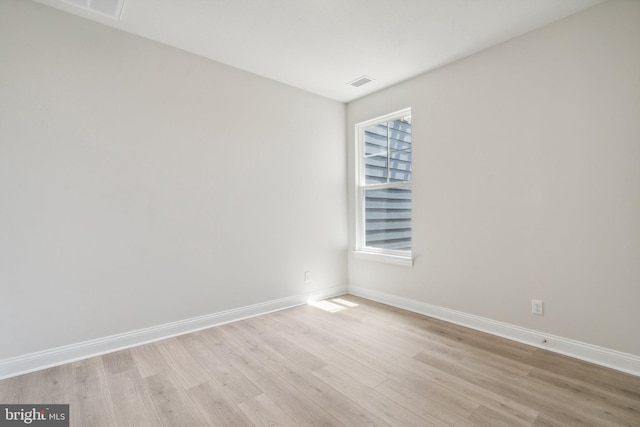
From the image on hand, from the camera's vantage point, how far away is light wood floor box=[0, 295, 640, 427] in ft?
5.63

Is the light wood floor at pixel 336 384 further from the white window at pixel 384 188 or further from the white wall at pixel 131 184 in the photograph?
the white window at pixel 384 188

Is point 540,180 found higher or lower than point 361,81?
lower

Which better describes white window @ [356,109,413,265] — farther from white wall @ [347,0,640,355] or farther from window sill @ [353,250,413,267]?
→ white wall @ [347,0,640,355]

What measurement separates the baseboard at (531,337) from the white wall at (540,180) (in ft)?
0.18

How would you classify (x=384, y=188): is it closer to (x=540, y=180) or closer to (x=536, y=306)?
(x=540, y=180)

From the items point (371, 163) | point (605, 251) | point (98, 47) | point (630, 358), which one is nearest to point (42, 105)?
point (98, 47)

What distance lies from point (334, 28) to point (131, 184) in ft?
7.06

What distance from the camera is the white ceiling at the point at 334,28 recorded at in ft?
7.36


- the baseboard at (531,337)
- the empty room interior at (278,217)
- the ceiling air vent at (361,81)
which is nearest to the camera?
the empty room interior at (278,217)

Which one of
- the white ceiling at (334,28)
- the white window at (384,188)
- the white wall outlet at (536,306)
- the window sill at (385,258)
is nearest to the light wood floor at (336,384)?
the white wall outlet at (536,306)

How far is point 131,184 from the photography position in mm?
2604

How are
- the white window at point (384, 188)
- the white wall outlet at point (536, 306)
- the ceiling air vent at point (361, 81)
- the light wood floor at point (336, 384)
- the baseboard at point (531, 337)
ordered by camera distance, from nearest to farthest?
1. the light wood floor at point (336, 384)
2. the baseboard at point (531, 337)
3. the white wall outlet at point (536, 306)
4. the ceiling air vent at point (361, 81)
5. the white window at point (384, 188)

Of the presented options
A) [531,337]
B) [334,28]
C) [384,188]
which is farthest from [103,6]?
[531,337]

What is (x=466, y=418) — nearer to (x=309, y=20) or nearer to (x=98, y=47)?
(x=309, y=20)
